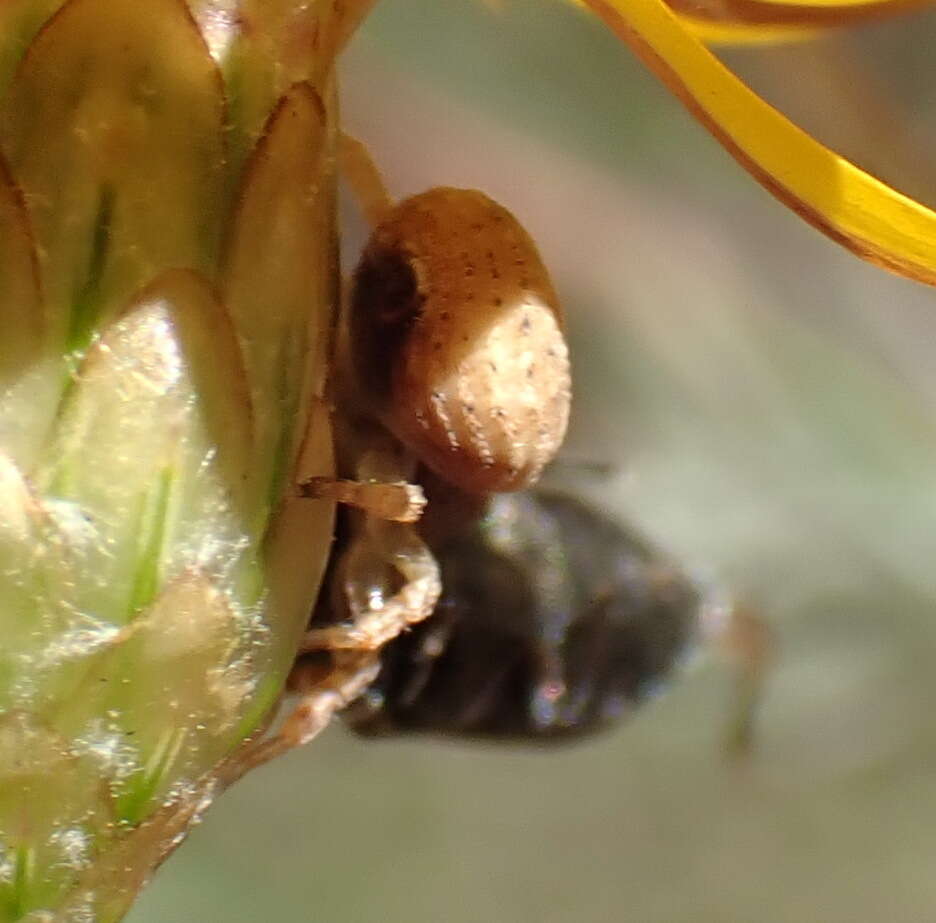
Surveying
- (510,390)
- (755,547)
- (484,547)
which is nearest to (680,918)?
(755,547)

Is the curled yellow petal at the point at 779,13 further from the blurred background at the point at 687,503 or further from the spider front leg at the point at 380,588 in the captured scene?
the blurred background at the point at 687,503

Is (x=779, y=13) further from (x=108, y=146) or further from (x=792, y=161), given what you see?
(x=108, y=146)

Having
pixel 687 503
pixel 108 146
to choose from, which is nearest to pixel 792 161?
pixel 108 146

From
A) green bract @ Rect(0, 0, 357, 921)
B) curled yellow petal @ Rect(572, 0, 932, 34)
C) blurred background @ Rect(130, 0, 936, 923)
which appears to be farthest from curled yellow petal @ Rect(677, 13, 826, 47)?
blurred background @ Rect(130, 0, 936, 923)

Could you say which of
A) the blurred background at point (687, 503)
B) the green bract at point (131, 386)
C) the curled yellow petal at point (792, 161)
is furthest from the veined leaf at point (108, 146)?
the blurred background at point (687, 503)

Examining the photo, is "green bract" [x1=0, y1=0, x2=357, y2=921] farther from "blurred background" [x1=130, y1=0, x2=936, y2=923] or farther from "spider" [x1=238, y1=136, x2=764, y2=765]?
"blurred background" [x1=130, y1=0, x2=936, y2=923]
